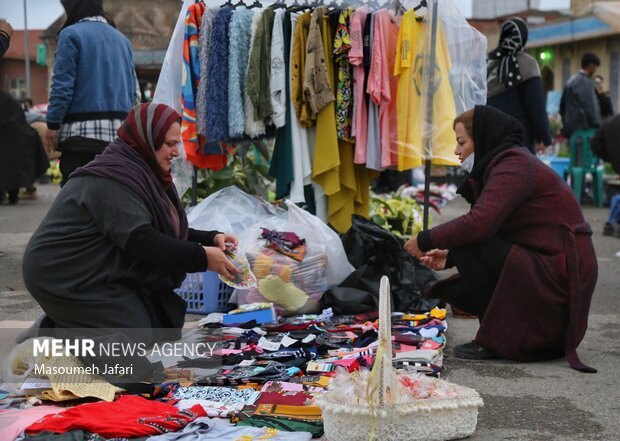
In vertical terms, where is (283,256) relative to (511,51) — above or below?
below

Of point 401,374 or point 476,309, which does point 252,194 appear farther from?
point 401,374

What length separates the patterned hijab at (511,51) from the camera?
7293 mm

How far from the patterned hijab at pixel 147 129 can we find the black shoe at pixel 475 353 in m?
1.80

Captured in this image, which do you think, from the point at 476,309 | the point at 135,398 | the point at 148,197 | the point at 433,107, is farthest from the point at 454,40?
the point at 135,398

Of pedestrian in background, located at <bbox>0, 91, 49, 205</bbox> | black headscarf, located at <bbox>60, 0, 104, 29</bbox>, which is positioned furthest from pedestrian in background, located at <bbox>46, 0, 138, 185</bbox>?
pedestrian in background, located at <bbox>0, 91, 49, 205</bbox>

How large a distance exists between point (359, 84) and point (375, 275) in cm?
137

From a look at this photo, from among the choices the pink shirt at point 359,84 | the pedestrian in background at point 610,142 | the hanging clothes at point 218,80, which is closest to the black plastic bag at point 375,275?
the pink shirt at point 359,84

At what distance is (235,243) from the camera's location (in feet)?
14.3

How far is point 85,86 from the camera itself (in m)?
6.10

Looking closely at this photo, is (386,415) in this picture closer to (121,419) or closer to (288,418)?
(288,418)

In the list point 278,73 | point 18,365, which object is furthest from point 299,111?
point 18,365

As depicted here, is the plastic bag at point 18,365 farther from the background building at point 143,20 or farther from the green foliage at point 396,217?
the background building at point 143,20

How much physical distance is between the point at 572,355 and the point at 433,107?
2323mm

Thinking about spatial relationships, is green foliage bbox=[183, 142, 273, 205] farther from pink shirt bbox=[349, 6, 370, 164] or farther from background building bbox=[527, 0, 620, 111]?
background building bbox=[527, 0, 620, 111]
